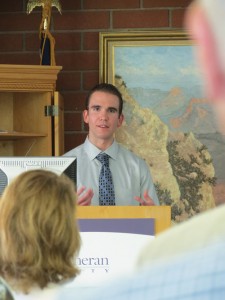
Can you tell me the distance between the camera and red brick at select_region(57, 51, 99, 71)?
5246mm

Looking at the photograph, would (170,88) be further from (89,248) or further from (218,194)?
(89,248)

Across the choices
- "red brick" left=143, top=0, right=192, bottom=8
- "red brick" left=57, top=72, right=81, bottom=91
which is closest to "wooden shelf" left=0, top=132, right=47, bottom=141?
"red brick" left=57, top=72, right=81, bottom=91

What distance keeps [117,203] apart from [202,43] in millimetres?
3771

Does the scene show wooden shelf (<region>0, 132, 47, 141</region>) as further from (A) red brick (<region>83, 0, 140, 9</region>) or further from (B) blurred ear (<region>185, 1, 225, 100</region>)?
(B) blurred ear (<region>185, 1, 225, 100</region>)

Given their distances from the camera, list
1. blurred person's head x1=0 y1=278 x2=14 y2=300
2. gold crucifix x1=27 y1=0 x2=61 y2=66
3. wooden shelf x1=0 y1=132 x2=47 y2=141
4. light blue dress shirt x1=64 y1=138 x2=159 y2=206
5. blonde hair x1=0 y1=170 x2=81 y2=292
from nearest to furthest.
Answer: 1. blurred person's head x1=0 y1=278 x2=14 y2=300
2. blonde hair x1=0 y1=170 x2=81 y2=292
3. light blue dress shirt x1=64 y1=138 x2=159 y2=206
4. wooden shelf x1=0 y1=132 x2=47 y2=141
5. gold crucifix x1=27 y1=0 x2=61 y2=66

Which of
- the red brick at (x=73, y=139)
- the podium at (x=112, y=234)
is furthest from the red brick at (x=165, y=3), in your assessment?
the podium at (x=112, y=234)

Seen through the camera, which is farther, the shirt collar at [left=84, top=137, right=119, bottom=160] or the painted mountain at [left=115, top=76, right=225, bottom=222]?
the painted mountain at [left=115, top=76, right=225, bottom=222]

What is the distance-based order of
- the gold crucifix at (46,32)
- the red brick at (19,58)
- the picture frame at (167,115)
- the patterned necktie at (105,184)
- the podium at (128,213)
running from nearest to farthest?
the podium at (128,213) → the patterned necktie at (105,184) → the gold crucifix at (46,32) → the picture frame at (167,115) → the red brick at (19,58)

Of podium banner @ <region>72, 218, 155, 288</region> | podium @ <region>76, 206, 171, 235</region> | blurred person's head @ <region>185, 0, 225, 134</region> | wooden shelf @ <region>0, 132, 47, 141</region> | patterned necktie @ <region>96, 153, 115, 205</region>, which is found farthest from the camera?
wooden shelf @ <region>0, 132, 47, 141</region>

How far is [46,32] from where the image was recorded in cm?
490

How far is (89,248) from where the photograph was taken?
9.59 feet

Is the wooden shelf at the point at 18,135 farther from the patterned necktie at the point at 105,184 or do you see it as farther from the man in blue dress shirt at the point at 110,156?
the patterned necktie at the point at 105,184

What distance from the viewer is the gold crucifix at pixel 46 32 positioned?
4.88 m

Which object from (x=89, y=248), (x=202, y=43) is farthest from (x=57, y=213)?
(x=202, y=43)
